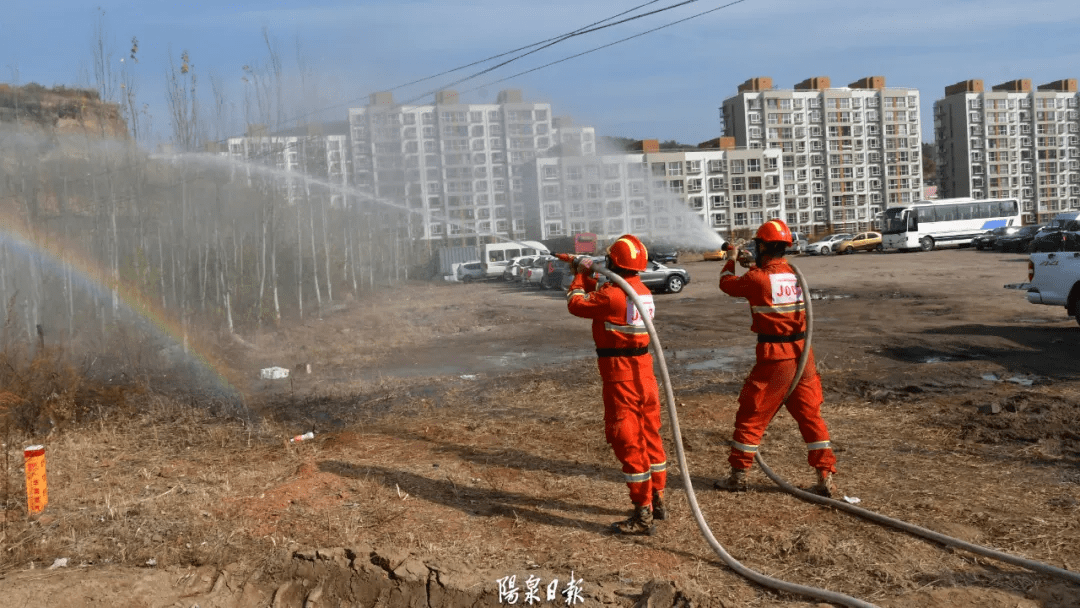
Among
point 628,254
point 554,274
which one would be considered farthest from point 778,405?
point 554,274

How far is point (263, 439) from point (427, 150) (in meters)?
23.0

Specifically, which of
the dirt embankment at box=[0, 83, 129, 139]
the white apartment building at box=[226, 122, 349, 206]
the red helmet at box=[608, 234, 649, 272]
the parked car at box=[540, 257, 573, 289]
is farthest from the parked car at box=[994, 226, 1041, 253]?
the red helmet at box=[608, 234, 649, 272]

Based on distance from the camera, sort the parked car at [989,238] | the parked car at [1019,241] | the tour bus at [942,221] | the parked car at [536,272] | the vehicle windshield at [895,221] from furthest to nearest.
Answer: the vehicle windshield at [895,221] → the tour bus at [942,221] → the parked car at [989,238] → the parked car at [1019,241] → the parked car at [536,272]

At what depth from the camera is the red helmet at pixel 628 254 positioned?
5.67m

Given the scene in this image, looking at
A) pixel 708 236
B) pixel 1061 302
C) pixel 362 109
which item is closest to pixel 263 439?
pixel 1061 302

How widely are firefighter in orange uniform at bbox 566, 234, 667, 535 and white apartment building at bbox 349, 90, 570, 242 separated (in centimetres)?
2149

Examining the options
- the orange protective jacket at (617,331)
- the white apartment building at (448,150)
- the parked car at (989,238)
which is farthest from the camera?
the parked car at (989,238)

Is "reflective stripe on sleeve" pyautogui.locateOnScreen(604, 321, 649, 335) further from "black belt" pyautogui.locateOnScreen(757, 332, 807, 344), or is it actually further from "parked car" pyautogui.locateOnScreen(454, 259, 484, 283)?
"parked car" pyautogui.locateOnScreen(454, 259, 484, 283)

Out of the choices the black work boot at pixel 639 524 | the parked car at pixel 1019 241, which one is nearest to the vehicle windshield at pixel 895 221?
the parked car at pixel 1019 241

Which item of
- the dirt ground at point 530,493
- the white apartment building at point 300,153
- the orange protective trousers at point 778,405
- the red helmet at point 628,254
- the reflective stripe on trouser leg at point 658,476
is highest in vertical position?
the white apartment building at point 300,153

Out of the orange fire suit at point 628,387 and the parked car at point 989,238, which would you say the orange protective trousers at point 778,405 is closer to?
the orange fire suit at point 628,387

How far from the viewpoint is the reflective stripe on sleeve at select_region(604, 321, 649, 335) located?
553 centimetres

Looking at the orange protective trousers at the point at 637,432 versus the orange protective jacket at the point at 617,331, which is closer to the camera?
the orange protective trousers at the point at 637,432

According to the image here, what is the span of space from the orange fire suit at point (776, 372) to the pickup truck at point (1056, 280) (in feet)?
35.5
